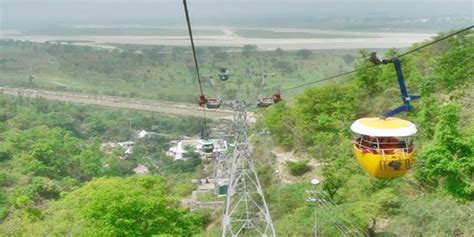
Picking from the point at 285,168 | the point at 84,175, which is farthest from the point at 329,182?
the point at 84,175

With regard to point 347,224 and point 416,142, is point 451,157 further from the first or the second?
point 416,142

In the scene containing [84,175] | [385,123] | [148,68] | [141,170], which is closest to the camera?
[385,123]

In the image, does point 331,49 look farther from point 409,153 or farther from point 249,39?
point 409,153

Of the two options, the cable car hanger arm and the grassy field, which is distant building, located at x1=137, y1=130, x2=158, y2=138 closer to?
the grassy field

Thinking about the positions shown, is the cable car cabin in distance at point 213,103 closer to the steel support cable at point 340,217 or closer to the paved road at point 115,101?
the steel support cable at point 340,217

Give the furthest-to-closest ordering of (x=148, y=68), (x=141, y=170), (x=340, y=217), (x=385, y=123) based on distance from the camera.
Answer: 1. (x=148, y=68)
2. (x=141, y=170)
3. (x=340, y=217)
4. (x=385, y=123)

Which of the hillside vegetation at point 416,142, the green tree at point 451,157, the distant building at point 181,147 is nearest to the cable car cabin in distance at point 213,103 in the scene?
the hillside vegetation at point 416,142

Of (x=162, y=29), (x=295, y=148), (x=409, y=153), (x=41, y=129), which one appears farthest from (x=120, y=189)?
(x=162, y=29)
